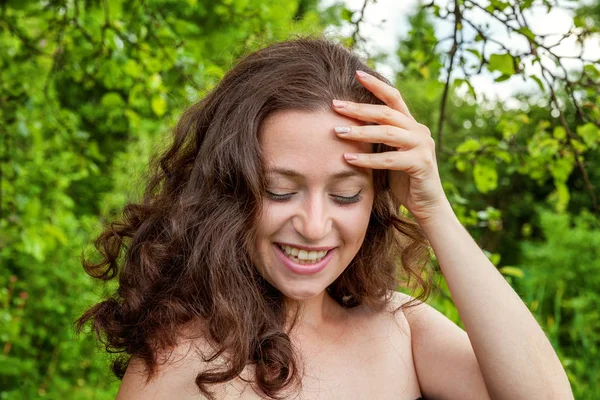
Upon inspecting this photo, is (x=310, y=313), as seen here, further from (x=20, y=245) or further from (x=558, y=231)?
(x=558, y=231)

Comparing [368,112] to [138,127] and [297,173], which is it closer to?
[297,173]

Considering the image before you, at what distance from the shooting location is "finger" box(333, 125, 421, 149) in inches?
68.1

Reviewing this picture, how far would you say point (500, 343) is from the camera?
178cm

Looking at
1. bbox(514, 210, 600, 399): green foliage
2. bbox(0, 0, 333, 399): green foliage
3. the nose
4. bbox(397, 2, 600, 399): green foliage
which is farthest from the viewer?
bbox(514, 210, 600, 399): green foliage

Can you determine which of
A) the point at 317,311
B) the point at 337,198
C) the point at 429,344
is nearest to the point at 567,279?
the point at 429,344

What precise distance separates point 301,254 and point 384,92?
466mm

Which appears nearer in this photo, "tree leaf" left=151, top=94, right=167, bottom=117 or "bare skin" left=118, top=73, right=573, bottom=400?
"bare skin" left=118, top=73, right=573, bottom=400

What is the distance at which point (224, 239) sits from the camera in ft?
6.00

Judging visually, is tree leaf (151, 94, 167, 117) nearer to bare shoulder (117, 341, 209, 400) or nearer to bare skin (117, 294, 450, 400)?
bare skin (117, 294, 450, 400)

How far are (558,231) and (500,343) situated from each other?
5770 millimetres

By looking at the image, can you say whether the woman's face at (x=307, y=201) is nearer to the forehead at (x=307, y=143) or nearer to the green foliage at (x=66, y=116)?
the forehead at (x=307, y=143)

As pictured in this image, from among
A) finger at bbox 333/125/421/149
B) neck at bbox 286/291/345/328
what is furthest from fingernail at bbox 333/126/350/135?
neck at bbox 286/291/345/328

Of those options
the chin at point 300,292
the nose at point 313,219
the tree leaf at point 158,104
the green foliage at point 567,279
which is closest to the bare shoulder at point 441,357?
the chin at point 300,292

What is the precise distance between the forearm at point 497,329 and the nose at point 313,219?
33 cm
